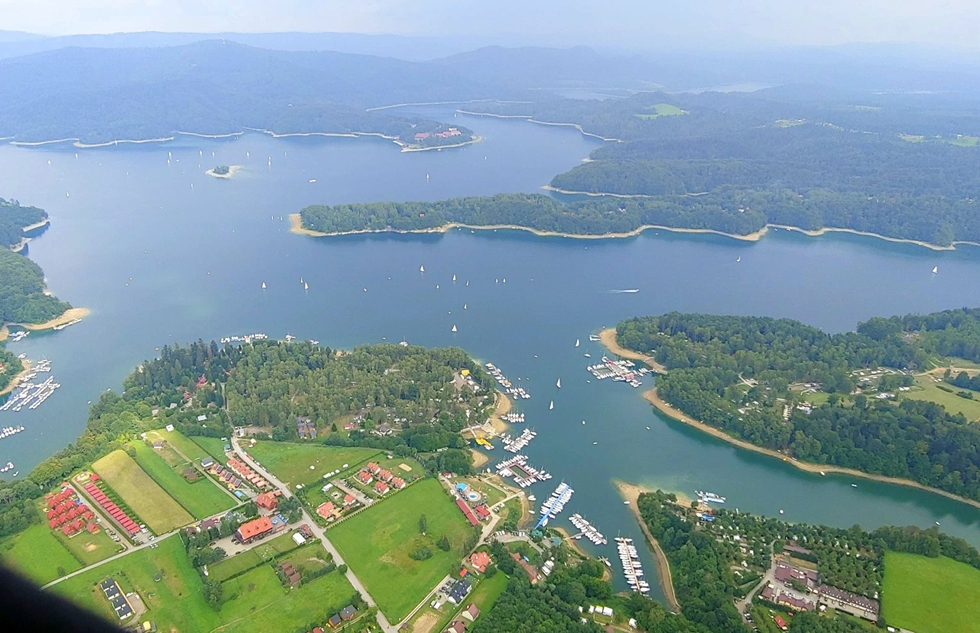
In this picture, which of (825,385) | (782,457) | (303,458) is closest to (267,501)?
(303,458)

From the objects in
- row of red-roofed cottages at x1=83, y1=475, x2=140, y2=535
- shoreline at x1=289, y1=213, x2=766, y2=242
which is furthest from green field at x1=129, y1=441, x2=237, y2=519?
shoreline at x1=289, y1=213, x2=766, y2=242

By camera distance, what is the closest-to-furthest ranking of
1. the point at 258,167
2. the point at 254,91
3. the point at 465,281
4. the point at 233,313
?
the point at 233,313
the point at 465,281
the point at 258,167
the point at 254,91

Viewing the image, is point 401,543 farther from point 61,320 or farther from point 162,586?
point 61,320

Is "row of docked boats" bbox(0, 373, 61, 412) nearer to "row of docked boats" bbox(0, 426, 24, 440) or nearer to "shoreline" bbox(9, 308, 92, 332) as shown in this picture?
"row of docked boats" bbox(0, 426, 24, 440)

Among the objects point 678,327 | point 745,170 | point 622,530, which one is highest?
point 745,170

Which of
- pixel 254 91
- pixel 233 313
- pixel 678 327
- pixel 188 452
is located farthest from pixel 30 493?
pixel 254 91

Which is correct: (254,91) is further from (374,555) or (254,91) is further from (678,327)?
(374,555)

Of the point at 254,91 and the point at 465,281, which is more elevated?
the point at 254,91
